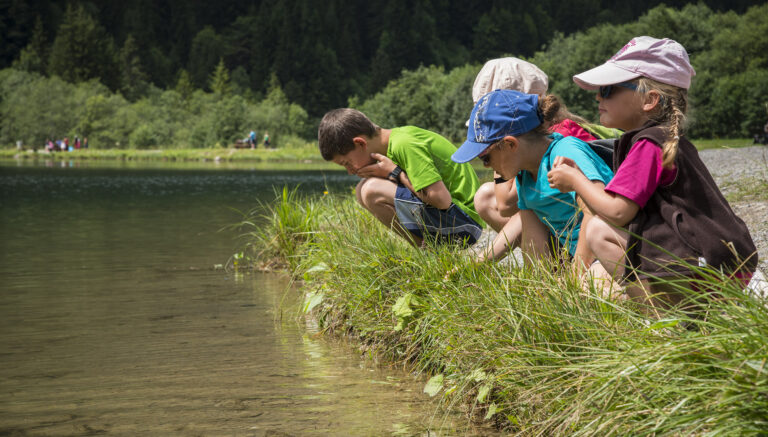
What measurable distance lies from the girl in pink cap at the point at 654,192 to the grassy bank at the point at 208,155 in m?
47.1

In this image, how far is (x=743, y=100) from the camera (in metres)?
42.8

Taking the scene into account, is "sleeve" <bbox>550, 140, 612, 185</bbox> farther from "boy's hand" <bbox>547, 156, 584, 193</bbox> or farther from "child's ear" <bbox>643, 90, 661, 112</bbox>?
"child's ear" <bbox>643, 90, 661, 112</bbox>

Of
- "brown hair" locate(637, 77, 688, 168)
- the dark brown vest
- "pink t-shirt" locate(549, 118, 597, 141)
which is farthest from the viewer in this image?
"pink t-shirt" locate(549, 118, 597, 141)

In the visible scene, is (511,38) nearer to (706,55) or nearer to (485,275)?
(706,55)

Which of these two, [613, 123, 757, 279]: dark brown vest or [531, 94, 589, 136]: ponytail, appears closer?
[613, 123, 757, 279]: dark brown vest

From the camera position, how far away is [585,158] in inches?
115

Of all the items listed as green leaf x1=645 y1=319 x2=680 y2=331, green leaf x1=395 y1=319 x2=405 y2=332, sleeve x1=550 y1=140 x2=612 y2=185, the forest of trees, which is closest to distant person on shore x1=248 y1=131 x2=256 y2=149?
the forest of trees

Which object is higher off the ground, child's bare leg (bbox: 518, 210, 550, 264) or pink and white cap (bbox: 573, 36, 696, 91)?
pink and white cap (bbox: 573, 36, 696, 91)

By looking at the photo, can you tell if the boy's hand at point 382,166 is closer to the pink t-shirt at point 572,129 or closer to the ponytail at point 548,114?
the pink t-shirt at point 572,129

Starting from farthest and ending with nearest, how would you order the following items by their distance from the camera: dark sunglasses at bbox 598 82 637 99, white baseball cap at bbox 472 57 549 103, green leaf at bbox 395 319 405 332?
white baseball cap at bbox 472 57 549 103 → green leaf at bbox 395 319 405 332 → dark sunglasses at bbox 598 82 637 99

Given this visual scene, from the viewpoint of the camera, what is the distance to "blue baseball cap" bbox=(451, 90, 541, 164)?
3.18 meters

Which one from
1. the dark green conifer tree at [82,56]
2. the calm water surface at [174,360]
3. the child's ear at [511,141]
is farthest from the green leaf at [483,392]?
the dark green conifer tree at [82,56]

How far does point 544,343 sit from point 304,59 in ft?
379

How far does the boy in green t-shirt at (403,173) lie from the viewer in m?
4.23
